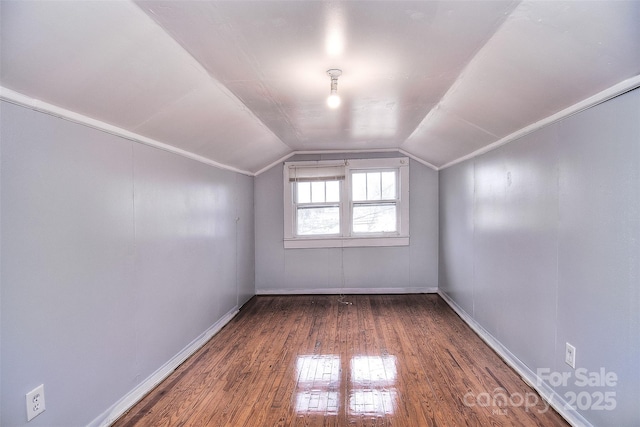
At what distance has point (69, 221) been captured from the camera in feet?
6.44

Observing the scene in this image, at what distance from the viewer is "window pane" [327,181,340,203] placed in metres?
5.72

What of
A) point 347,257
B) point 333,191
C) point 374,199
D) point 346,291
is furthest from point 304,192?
point 346,291

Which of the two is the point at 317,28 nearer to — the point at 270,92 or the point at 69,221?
the point at 270,92

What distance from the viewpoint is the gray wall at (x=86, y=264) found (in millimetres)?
1655

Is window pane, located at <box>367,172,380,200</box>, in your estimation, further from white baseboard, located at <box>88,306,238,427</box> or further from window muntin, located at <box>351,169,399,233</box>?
white baseboard, located at <box>88,306,238,427</box>

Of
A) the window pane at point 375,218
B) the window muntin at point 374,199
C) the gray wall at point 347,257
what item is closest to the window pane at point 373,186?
the window muntin at point 374,199

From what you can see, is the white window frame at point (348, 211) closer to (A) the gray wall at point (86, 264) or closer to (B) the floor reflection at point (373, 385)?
(A) the gray wall at point (86, 264)

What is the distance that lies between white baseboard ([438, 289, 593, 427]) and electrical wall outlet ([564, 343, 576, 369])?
0.26 m

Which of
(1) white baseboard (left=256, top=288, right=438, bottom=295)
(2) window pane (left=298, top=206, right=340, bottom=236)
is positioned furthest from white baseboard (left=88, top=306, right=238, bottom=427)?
(2) window pane (left=298, top=206, right=340, bottom=236)

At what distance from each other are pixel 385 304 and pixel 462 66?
3.61m

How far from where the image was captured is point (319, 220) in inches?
228

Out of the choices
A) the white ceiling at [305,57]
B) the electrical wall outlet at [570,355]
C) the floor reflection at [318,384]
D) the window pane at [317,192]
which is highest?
the white ceiling at [305,57]

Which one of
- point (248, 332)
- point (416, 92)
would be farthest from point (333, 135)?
point (248, 332)

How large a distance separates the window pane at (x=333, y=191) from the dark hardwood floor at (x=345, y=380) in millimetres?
2017
